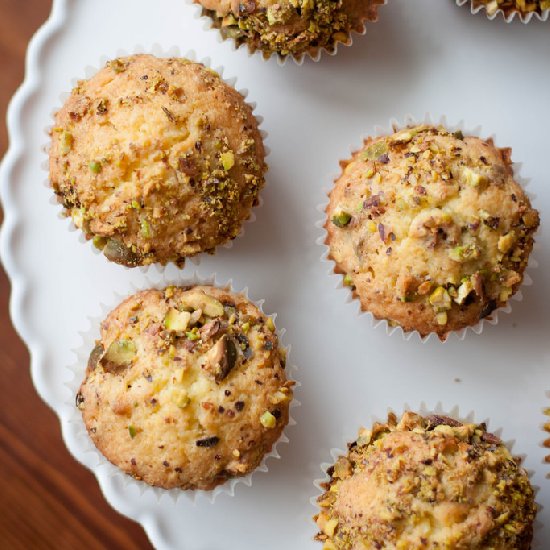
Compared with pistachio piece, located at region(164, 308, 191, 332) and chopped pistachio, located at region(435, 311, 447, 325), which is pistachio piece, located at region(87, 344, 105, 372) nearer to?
pistachio piece, located at region(164, 308, 191, 332)

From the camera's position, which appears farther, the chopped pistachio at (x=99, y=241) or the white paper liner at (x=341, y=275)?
the white paper liner at (x=341, y=275)

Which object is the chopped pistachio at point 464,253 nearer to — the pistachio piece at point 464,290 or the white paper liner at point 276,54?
the pistachio piece at point 464,290

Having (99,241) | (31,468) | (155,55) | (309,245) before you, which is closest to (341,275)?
(309,245)

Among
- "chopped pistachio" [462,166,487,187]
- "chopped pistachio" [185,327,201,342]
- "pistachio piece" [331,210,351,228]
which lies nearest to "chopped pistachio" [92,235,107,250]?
"chopped pistachio" [185,327,201,342]

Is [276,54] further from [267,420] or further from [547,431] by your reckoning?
[547,431]

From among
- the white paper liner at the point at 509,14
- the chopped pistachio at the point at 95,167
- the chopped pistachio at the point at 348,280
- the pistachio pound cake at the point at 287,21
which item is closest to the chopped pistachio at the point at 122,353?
the chopped pistachio at the point at 95,167

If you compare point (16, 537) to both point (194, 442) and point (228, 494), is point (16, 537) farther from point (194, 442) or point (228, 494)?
point (194, 442)

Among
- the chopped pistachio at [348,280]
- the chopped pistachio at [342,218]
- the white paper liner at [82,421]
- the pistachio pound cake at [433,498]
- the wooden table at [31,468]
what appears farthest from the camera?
the wooden table at [31,468]
